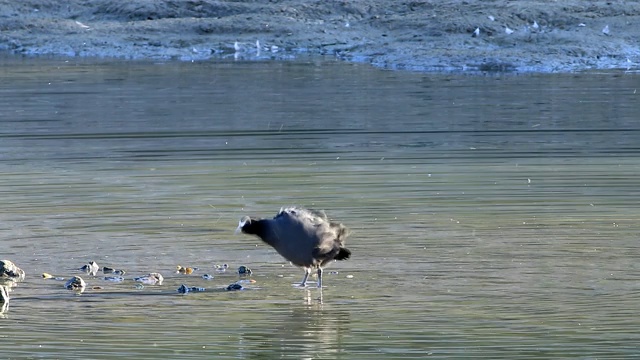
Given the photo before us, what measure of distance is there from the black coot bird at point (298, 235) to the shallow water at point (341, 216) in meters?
0.23

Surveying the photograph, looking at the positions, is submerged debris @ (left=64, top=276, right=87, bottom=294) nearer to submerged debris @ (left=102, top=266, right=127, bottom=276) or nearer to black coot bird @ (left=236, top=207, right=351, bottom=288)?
submerged debris @ (left=102, top=266, right=127, bottom=276)

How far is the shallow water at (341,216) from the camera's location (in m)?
7.55

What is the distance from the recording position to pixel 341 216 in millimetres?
10734

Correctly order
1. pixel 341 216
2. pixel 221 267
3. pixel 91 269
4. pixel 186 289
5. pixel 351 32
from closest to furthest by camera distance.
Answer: pixel 186 289
pixel 91 269
pixel 221 267
pixel 341 216
pixel 351 32

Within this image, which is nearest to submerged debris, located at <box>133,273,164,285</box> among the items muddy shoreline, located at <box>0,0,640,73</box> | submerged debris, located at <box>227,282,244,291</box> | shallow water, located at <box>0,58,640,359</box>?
shallow water, located at <box>0,58,640,359</box>

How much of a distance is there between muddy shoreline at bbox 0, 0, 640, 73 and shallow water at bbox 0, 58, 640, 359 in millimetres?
3871

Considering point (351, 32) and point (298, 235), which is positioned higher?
point (298, 235)

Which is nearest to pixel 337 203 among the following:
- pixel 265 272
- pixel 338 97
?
pixel 265 272

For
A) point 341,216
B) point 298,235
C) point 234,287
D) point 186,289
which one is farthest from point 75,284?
point 341,216

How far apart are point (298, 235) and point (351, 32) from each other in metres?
18.9

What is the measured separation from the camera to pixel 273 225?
341 inches

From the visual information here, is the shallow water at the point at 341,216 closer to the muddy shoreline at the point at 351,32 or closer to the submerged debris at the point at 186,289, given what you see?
the submerged debris at the point at 186,289

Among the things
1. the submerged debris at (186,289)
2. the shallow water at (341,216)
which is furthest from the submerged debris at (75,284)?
the submerged debris at (186,289)

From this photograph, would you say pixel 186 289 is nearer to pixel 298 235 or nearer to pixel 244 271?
pixel 244 271
